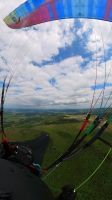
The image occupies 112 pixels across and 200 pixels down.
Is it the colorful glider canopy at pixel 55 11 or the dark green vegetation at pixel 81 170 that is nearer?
the colorful glider canopy at pixel 55 11

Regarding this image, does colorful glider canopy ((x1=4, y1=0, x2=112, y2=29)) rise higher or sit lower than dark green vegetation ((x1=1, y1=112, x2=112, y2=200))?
higher

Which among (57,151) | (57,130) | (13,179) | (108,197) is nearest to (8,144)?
(13,179)

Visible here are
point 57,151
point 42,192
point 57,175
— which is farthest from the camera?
point 57,151

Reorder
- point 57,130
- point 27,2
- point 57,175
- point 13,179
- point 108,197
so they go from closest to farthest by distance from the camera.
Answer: point 13,179 < point 27,2 < point 108,197 < point 57,175 < point 57,130

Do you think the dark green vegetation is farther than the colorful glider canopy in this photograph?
Yes

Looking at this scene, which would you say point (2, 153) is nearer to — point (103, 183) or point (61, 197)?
point (61, 197)

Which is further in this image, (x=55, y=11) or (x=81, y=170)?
(x=81, y=170)

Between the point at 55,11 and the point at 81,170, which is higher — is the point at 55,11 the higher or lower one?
the higher one

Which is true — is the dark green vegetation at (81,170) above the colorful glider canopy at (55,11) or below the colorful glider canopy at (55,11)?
below
